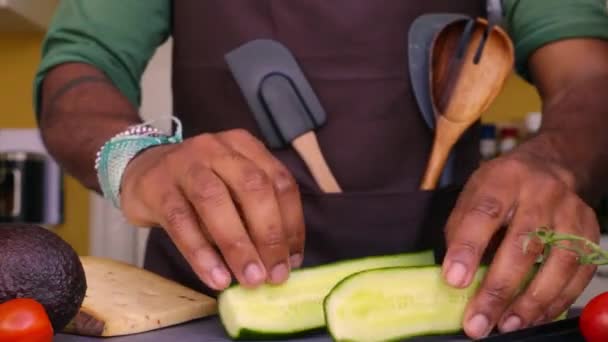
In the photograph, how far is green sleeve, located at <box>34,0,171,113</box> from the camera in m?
1.03

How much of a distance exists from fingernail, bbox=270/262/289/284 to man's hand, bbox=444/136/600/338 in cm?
13

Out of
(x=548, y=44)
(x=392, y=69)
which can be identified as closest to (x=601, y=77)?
(x=548, y=44)

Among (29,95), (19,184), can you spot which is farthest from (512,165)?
(29,95)

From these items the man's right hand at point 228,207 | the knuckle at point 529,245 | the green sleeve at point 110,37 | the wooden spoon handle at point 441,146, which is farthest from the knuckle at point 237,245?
the green sleeve at point 110,37

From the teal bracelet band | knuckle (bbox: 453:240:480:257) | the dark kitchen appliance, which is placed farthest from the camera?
the dark kitchen appliance

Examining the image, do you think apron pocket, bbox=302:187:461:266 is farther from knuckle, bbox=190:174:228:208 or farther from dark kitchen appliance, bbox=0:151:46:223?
dark kitchen appliance, bbox=0:151:46:223

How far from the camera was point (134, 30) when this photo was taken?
108cm

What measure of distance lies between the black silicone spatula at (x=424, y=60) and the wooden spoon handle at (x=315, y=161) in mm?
144

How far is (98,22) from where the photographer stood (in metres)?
1.05

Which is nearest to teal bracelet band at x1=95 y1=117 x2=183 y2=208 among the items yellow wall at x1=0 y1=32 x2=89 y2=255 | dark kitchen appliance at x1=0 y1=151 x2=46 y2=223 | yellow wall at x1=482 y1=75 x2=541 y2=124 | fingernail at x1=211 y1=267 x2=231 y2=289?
fingernail at x1=211 y1=267 x2=231 y2=289

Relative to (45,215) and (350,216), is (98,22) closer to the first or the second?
(350,216)

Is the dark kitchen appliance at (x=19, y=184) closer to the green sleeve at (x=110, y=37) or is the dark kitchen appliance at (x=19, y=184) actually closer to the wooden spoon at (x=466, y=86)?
the green sleeve at (x=110, y=37)

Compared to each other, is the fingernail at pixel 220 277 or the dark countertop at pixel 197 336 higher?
the fingernail at pixel 220 277

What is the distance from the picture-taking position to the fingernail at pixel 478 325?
632 millimetres
